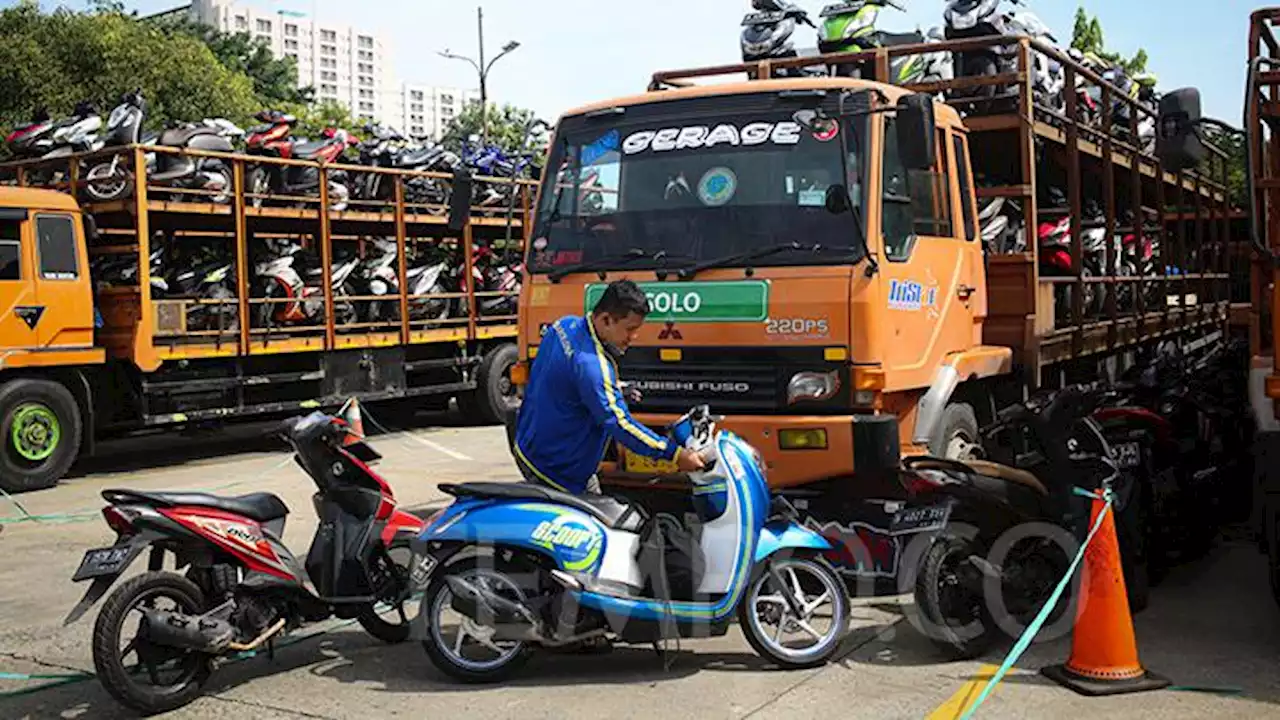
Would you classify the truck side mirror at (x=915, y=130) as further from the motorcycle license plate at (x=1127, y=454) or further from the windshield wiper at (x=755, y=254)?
the motorcycle license plate at (x=1127, y=454)

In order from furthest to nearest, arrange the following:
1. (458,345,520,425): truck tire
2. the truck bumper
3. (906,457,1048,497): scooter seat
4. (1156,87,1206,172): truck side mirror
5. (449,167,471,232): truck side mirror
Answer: (458,345,520,425): truck tire, (449,167,471,232): truck side mirror, the truck bumper, (1156,87,1206,172): truck side mirror, (906,457,1048,497): scooter seat

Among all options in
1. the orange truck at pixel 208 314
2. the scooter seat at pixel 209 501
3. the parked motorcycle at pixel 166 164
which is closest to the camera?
the scooter seat at pixel 209 501

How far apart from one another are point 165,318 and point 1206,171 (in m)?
10.5

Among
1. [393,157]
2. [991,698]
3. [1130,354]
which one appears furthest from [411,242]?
[991,698]

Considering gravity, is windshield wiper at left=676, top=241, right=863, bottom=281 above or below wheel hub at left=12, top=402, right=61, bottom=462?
above

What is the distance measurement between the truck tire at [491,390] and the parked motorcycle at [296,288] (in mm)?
2013

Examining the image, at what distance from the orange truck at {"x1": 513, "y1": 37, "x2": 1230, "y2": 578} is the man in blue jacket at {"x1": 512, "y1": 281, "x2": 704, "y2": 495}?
37.7 inches

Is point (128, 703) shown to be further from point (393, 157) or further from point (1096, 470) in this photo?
point (393, 157)

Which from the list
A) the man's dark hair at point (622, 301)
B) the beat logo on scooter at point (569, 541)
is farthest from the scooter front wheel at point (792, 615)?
the man's dark hair at point (622, 301)

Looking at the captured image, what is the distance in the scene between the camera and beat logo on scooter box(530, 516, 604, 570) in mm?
4832

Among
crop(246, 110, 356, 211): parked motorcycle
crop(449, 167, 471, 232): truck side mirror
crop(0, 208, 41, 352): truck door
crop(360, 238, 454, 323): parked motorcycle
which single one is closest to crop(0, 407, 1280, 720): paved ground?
crop(449, 167, 471, 232): truck side mirror

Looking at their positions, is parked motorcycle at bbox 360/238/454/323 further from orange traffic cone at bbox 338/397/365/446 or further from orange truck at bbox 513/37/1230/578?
orange traffic cone at bbox 338/397/365/446

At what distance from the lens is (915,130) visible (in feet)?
19.1

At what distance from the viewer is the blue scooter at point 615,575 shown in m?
4.87
